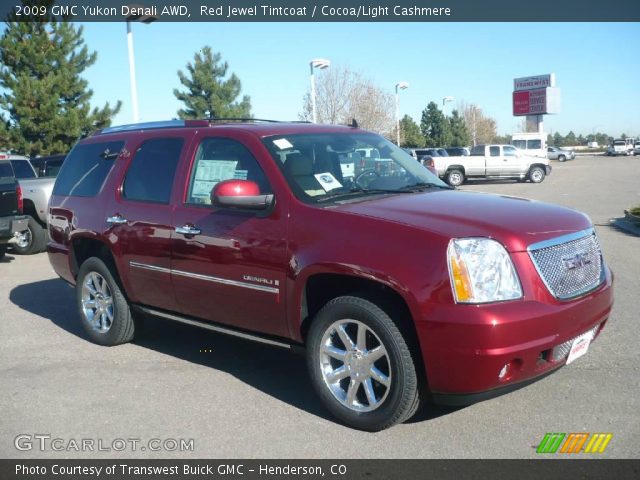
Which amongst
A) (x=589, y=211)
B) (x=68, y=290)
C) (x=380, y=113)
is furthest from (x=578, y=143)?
Result: (x=68, y=290)

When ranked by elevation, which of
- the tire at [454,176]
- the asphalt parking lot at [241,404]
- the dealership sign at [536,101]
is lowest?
the asphalt parking lot at [241,404]

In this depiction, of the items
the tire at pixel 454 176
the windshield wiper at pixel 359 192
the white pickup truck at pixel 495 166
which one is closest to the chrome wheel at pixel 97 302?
the windshield wiper at pixel 359 192

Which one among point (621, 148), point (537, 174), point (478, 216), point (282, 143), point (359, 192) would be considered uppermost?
point (282, 143)

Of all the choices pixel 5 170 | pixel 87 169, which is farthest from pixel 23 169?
pixel 87 169

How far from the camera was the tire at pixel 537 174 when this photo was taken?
3175 centimetres

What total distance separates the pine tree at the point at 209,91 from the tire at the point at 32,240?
20.9 m

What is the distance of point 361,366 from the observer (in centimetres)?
406

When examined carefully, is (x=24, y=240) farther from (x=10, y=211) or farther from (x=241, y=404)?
(x=241, y=404)

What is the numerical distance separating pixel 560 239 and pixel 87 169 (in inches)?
175

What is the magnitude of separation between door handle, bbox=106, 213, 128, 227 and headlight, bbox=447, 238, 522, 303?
3.09 meters

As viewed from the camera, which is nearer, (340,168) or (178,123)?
(340,168)

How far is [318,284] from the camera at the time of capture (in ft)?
14.3

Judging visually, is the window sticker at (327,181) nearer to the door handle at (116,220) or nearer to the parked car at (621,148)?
the door handle at (116,220)

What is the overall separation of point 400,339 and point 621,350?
7.92ft
